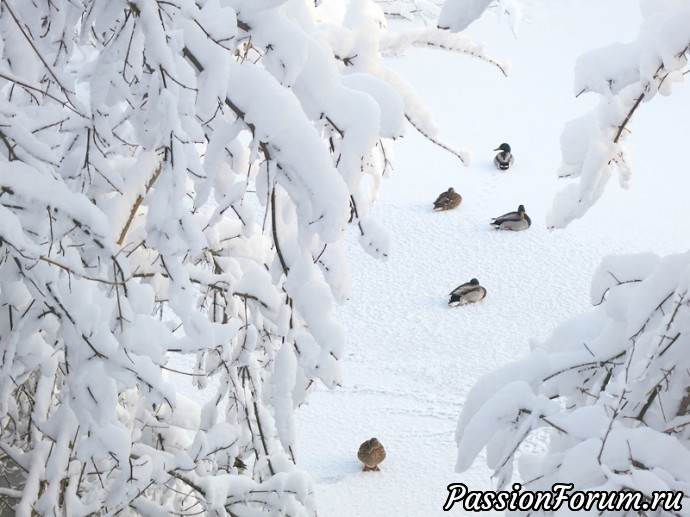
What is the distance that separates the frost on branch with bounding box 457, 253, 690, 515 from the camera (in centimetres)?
171

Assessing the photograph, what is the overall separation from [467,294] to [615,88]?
658cm

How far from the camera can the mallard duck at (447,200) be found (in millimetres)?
9773

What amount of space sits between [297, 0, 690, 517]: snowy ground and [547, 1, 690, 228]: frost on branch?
186 cm

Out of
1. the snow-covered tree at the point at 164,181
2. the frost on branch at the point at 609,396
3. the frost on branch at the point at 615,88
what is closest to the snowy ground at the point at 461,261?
the frost on branch at the point at 609,396

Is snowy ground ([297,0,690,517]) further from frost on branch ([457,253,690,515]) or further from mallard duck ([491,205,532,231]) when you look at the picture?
frost on branch ([457,253,690,515])

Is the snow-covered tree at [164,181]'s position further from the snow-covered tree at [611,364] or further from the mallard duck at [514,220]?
the mallard duck at [514,220]

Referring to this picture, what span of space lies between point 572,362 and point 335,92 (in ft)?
2.86

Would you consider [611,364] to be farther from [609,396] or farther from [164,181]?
[164,181]

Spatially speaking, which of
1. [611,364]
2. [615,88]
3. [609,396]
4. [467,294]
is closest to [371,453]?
[467,294]

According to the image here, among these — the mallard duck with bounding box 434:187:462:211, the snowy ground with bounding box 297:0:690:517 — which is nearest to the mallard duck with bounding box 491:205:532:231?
the snowy ground with bounding box 297:0:690:517

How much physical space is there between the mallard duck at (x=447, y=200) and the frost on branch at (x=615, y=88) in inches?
299

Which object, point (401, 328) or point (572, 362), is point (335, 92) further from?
point (401, 328)

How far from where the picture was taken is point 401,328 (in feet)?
26.3

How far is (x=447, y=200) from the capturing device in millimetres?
9773
